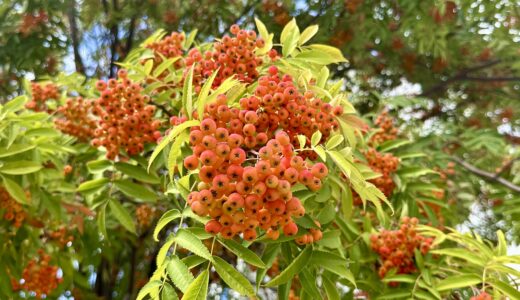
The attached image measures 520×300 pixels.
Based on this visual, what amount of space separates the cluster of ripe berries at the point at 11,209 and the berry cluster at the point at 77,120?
46 cm

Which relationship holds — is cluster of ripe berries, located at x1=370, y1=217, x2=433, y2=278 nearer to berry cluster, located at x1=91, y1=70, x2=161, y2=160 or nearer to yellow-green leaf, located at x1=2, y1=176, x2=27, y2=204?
berry cluster, located at x1=91, y1=70, x2=161, y2=160

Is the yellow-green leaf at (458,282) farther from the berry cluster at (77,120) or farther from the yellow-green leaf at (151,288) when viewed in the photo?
the berry cluster at (77,120)

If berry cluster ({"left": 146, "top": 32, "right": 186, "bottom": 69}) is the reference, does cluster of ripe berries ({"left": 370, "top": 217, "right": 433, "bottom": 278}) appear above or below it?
below

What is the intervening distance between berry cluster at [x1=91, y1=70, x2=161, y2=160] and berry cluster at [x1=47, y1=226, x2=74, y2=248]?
48.3 inches

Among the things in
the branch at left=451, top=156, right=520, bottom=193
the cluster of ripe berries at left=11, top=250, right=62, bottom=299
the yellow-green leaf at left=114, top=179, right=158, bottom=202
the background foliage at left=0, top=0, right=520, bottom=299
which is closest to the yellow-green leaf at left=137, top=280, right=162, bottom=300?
the background foliage at left=0, top=0, right=520, bottom=299

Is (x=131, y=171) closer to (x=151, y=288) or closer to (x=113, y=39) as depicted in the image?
(x=151, y=288)

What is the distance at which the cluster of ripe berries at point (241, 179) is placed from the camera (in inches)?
55.2

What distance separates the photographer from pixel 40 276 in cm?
314

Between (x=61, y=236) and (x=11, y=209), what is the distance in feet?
2.26

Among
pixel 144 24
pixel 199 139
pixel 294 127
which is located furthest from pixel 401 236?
pixel 144 24

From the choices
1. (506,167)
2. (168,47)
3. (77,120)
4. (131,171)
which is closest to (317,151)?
(131,171)

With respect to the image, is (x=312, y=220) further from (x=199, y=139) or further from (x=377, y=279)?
(x=377, y=279)

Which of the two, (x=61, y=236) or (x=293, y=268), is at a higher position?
(x=293, y=268)

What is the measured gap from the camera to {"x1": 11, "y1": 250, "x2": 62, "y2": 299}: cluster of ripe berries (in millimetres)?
3105
